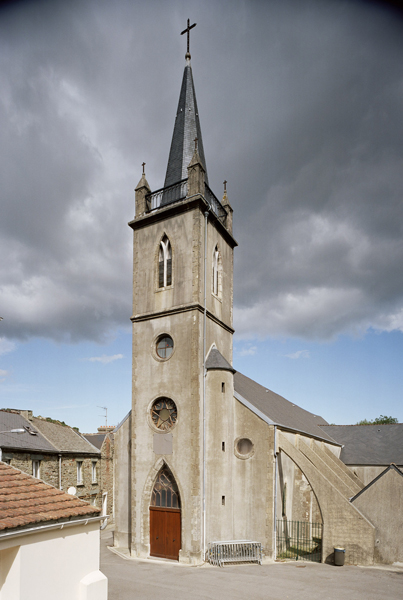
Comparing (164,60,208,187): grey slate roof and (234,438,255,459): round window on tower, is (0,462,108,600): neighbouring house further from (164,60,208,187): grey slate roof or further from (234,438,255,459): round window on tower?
(164,60,208,187): grey slate roof

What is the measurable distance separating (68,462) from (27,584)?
70.1 ft

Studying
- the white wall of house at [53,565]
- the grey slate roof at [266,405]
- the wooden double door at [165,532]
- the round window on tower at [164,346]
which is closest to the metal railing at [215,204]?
the round window on tower at [164,346]

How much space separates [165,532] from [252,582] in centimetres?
529

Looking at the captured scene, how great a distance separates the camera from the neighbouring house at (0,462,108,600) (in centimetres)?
733

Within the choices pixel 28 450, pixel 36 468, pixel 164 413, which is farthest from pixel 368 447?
pixel 28 450

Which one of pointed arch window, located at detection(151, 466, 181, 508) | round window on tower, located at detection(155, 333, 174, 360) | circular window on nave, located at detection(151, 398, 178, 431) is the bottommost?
pointed arch window, located at detection(151, 466, 181, 508)

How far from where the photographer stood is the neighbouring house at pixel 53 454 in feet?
76.9

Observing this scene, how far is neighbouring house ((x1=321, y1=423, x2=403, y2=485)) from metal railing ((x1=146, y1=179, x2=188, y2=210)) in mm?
23745

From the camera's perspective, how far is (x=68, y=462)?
27.2 m

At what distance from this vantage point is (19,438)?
81.0 feet

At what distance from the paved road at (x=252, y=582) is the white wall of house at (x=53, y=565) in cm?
560

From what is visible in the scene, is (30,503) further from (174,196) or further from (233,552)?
(174,196)

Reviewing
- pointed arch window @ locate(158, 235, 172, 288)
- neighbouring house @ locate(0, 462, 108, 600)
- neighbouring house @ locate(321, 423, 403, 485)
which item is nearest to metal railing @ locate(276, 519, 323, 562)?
neighbouring house @ locate(321, 423, 403, 485)

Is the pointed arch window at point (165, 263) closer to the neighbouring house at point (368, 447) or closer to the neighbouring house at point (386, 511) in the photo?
the neighbouring house at point (386, 511)
